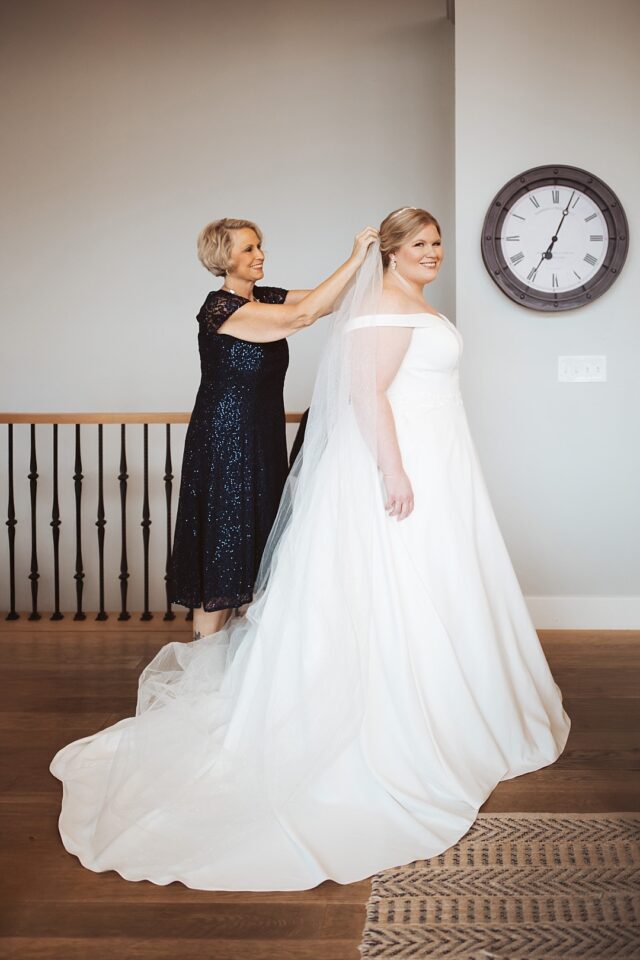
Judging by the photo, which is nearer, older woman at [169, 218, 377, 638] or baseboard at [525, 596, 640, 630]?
older woman at [169, 218, 377, 638]

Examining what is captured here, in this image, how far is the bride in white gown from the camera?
7.04ft

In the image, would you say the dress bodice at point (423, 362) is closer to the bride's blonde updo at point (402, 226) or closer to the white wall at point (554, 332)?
the bride's blonde updo at point (402, 226)

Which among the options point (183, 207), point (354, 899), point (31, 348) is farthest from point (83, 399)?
point (354, 899)

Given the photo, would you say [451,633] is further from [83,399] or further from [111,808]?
[83,399]

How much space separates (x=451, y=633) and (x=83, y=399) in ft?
10.9

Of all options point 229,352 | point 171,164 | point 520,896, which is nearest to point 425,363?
point 229,352

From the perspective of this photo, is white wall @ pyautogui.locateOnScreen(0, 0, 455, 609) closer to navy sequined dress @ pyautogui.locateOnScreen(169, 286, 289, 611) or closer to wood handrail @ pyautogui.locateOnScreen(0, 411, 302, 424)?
wood handrail @ pyautogui.locateOnScreen(0, 411, 302, 424)

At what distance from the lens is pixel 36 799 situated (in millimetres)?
2443

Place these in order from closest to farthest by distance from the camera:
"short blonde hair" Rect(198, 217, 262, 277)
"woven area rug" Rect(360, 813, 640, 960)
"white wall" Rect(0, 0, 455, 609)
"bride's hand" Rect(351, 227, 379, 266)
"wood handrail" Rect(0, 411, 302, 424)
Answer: "woven area rug" Rect(360, 813, 640, 960)
"bride's hand" Rect(351, 227, 379, 266)
"short blonde hair" Rect(198, 217, 262, 277)
"wood handrail" Rect(0, 411, 302, 424)
"white wall" Rect(0, 0, 455, 609)

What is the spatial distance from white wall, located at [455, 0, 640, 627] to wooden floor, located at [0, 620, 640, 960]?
0.35 metres

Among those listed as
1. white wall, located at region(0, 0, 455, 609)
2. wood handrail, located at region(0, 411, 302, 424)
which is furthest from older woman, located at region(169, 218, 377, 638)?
white wall, located at region(0, 0, 455, 609)

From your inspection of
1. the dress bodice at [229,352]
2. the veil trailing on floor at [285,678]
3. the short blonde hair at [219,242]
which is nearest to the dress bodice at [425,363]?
the veil trailing on floor at [285,678]

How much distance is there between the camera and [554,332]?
404 cm

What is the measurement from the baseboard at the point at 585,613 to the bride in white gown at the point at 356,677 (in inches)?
53.9
